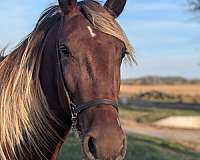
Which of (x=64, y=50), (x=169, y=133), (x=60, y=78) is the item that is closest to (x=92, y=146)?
(x=60, y=78)

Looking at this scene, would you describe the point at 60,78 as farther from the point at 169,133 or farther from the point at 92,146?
the point at 169,133

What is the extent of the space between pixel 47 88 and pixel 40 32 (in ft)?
1.44

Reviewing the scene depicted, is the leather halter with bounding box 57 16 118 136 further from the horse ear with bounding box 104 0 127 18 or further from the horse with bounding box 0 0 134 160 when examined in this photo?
the horse ear with bounding box 104 0 127 18

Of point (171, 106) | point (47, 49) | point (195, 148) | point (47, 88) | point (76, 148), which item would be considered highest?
point (47, 49)

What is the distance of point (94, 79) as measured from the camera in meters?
3.57

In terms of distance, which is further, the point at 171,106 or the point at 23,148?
the point at 171,106

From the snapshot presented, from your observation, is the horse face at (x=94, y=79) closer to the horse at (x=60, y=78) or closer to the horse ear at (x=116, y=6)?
the horse at (x=60, y=78)

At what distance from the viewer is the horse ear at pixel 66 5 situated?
152 inches

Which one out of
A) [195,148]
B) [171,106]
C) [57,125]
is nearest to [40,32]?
[57,125]

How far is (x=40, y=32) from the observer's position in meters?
4.07

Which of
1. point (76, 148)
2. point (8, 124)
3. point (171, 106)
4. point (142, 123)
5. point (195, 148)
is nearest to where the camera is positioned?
point (8, 124)

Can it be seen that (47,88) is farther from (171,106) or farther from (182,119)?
(171,106)

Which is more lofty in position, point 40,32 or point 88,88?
point 40,32

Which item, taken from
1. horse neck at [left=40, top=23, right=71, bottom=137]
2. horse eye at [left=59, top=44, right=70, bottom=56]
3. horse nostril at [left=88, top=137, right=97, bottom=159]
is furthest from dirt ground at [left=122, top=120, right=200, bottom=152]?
horse nostril at [left=88, top=137, right=97, bottom=159]
